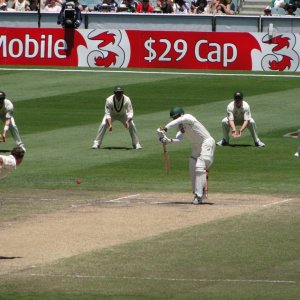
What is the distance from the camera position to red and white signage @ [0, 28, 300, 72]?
51.2m

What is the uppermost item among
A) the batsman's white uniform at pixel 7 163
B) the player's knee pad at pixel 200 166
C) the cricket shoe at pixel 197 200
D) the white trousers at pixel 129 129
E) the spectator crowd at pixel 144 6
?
the batsman's white uniform at pixel 7 163

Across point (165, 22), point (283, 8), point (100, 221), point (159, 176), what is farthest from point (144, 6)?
point (100, 221)

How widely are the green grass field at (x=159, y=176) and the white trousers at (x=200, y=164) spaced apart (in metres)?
1.65

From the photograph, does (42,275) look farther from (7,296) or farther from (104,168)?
(104,168)

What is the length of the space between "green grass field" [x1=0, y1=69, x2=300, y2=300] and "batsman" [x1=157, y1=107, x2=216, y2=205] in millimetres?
1676

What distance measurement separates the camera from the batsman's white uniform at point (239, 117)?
116 ft

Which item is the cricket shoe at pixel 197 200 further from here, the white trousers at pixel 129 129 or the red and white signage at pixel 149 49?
the red and white signage at pixel 149 49

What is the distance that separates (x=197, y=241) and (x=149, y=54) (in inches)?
1251

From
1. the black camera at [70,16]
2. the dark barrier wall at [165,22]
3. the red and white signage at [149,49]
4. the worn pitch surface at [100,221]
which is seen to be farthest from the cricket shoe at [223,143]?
the black camera at [70,16]

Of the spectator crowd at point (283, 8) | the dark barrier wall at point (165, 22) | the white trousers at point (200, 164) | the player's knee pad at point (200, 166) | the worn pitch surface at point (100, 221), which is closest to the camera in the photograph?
the worn pitch surface at point (100, 221)

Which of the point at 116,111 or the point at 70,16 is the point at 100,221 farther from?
the point at 70,16

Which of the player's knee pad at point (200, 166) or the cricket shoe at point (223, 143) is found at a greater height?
the player's knee pad at point (200, 166)

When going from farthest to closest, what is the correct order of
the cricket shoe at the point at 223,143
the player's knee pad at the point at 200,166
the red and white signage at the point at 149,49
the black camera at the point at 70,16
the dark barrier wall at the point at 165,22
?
the black camera at the point at 70,16 → the dark barrier wall at the point at 165,22 → the red and white signage at the point at 149,49 → the cricket shoe at the point at 223,143 → the player's knee pad at the point at 200,166

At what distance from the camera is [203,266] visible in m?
18.9
